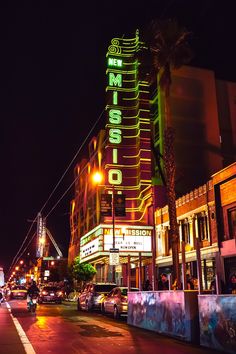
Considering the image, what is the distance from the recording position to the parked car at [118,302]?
19.8m

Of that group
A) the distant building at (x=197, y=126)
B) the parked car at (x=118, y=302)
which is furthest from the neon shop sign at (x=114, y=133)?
the parked car at (x=118, y=302)

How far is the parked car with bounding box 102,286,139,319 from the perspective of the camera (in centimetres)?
1984

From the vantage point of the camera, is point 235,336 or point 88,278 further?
point 88,278

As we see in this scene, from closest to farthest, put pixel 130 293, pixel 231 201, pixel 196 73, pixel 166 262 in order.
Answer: pixel 130 293
pixel 231 201
pixel 166 262
pixel 196 73

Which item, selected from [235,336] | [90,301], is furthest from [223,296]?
[90,301]

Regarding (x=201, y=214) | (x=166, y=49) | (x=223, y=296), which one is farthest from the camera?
(x=201, y=214)

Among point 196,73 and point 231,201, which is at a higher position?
point 196,73

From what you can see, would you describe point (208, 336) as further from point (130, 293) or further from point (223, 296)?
point (130, 293)

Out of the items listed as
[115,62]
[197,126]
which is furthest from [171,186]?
[197,126]

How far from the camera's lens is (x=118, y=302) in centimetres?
2022

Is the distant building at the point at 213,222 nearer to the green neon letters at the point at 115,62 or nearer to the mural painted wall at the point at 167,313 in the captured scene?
the mural painted wall at the point at 167,313

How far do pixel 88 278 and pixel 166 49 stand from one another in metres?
27.0

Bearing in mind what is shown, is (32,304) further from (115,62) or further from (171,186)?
(115,62)

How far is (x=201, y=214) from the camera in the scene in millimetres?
27625
